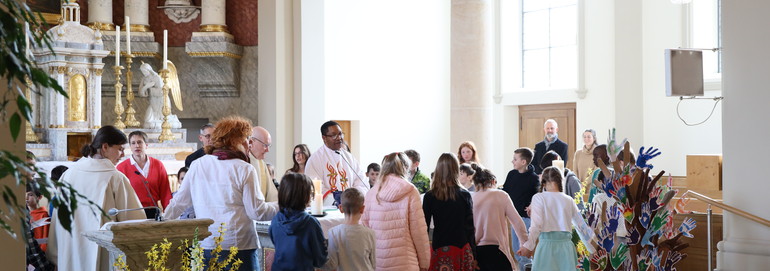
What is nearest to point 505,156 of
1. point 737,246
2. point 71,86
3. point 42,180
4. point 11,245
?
point 71,86

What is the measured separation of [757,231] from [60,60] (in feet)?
28.2

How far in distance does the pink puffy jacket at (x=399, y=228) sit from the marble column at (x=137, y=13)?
31.4 ft

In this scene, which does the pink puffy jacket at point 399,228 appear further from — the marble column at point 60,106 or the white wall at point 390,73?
the white wall at point 390,73

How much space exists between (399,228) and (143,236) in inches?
86.1

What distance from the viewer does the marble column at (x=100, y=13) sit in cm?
1460

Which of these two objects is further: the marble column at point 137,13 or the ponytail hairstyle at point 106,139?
the marble column at point 137,13

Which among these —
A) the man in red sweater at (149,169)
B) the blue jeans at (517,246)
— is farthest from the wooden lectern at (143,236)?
the blue jeans at (517,246)

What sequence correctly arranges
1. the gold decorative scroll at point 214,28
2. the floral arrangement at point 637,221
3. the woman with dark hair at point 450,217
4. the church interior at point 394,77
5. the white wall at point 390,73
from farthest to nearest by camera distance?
the white wall at point 390,73, the gold decorative scroll at point 214,28, the church interior at point 394,77, the woman with dark hair at point 450,217, the floral arrangement at point 637,221

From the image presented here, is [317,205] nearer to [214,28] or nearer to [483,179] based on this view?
[483,179]

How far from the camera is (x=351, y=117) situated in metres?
17.6

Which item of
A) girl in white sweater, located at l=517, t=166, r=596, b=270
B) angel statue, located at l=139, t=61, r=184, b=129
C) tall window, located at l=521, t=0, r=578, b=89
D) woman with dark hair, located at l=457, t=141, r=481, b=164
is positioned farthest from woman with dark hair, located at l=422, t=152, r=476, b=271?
tall window, located at l=521, t=0, r=578, b=89

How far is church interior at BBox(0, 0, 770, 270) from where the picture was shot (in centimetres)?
1188

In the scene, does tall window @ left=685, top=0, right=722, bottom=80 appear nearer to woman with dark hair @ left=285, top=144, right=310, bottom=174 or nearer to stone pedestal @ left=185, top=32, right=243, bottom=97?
stone pedestal @ left=185, top=32, right=243, bottom=97

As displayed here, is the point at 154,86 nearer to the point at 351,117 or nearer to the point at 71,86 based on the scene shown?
the point at 71,86
